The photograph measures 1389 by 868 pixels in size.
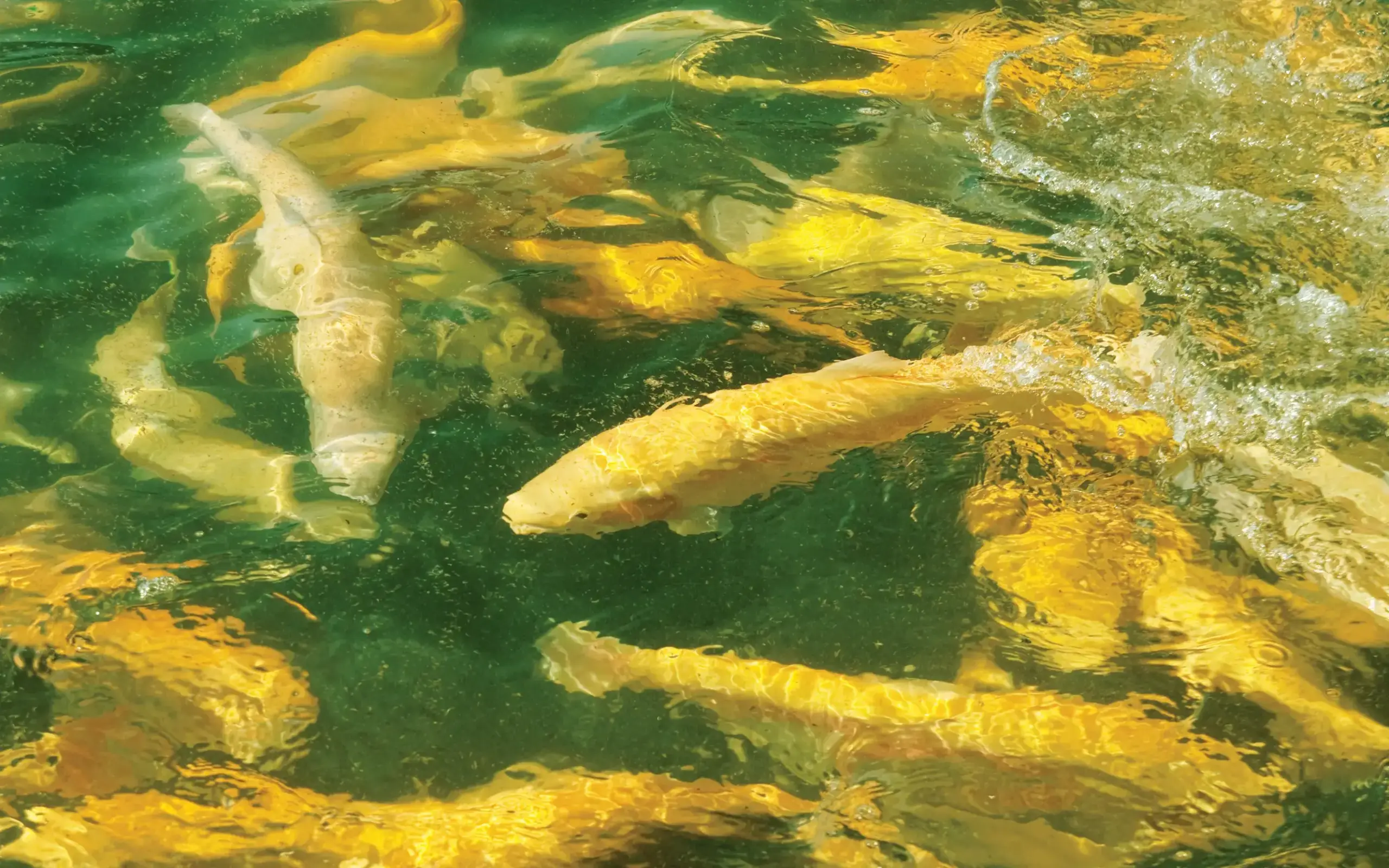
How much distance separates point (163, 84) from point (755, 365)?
3061 millimetres

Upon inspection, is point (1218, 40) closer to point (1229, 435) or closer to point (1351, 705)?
point (1229, 435)

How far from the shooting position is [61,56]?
4.91 metres

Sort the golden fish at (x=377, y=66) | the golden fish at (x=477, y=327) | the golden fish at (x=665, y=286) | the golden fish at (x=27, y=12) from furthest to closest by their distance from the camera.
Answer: the golden fish at (x=27, y=12) < the golden fish at (x=377, y=66) < the golden fish at (x=665, y=286) < the golden fish at (x=477, y=327)

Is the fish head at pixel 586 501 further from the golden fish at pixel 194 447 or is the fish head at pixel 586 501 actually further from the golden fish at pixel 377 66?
the golden fish at pixel 377 66

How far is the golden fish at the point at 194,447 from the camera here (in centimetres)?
325

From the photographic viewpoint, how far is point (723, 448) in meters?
3.04

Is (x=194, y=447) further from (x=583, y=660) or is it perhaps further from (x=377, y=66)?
(x=377, y=66)

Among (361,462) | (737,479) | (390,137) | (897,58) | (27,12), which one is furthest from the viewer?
(27,12)

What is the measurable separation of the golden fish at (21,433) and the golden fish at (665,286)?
1.59 m

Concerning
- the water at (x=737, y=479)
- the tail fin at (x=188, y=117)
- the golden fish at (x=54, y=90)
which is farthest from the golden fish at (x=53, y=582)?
the golden fish at (x=54, y=90)

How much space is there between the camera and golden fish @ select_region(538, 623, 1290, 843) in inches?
102

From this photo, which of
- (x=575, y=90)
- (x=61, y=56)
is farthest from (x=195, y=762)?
(x=61, y=56)

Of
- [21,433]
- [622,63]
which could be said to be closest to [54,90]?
[21,433]

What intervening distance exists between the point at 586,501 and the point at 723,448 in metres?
0.40
